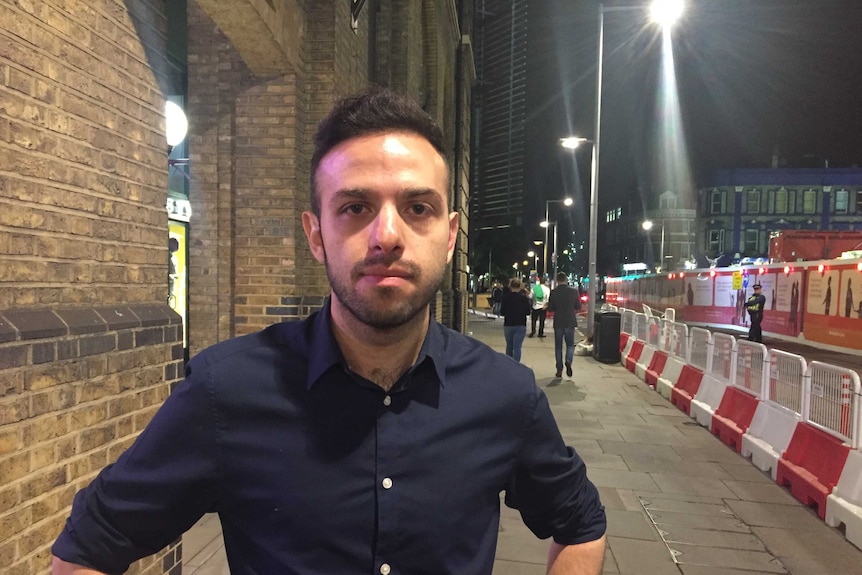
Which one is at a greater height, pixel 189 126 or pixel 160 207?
pixel 189 126

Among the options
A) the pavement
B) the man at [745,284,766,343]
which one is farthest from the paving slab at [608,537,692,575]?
the man at [745,284,766,343]

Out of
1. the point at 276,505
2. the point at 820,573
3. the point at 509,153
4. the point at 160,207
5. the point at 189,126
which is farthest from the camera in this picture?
the point at 509,153

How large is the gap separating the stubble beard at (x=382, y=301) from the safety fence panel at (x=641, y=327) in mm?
11843

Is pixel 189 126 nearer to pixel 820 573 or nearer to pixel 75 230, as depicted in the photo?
pixel 75 230

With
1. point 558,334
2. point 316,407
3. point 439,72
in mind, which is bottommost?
point 558,334

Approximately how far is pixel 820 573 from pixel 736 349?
3.73 metres

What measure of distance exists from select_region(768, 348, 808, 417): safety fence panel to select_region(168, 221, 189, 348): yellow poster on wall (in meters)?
6.28

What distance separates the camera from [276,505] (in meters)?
1.32

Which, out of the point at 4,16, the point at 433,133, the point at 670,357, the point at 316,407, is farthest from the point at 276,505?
the point at 670,357

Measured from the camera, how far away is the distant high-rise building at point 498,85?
2758 cm

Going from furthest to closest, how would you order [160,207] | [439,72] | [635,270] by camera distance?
[635,270], [439,72], [160,207]

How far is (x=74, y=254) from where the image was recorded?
2.29 meters

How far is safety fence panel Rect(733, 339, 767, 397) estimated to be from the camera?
6281 mm

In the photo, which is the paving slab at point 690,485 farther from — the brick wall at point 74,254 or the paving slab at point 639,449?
the brick wall at point 74,254
